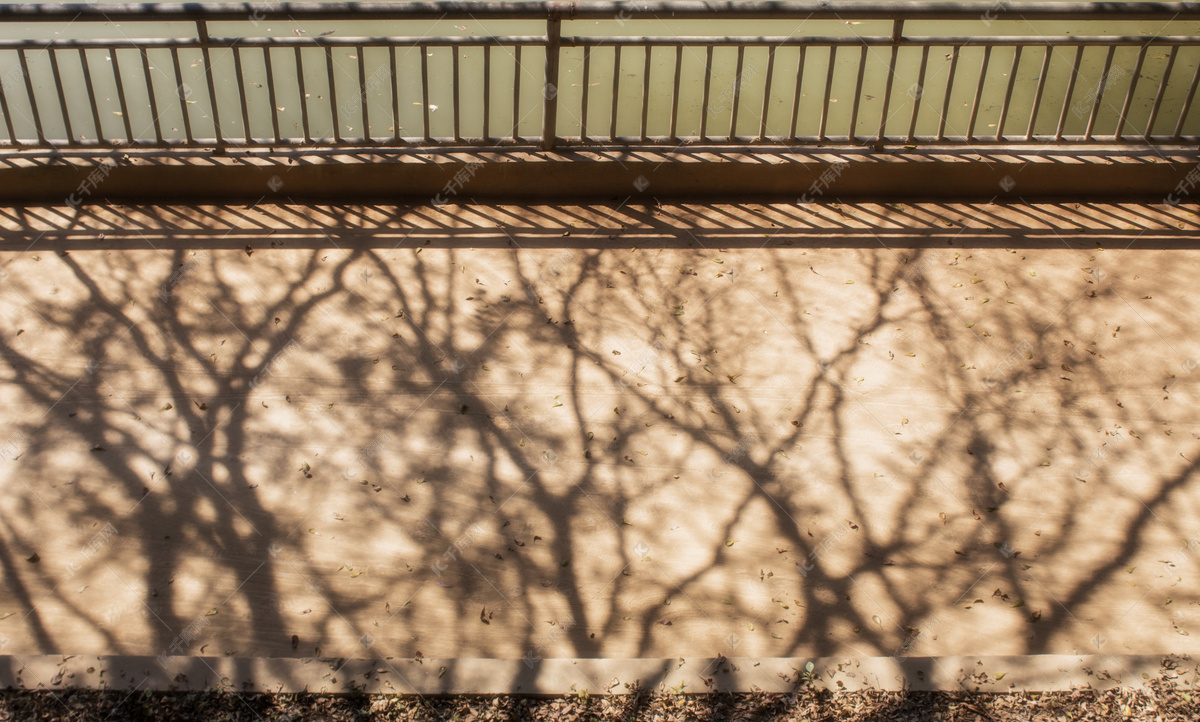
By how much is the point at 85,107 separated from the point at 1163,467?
1055 centimetres

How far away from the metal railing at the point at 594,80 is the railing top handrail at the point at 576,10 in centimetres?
2

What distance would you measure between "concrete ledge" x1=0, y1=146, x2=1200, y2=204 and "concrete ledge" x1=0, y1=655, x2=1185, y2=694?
440cm

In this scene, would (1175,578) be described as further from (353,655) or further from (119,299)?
(119,299)

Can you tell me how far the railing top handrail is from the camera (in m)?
6.65

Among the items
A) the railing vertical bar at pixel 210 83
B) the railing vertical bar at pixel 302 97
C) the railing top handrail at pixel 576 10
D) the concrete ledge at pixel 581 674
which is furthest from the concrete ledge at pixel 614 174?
the concrete ledge at pixel 581 674

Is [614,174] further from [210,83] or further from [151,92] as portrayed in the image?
[151,92]

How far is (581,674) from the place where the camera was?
4164 millimetres

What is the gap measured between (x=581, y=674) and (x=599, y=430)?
5.97ft

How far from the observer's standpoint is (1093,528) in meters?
5.18

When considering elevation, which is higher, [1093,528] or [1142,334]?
[1142,334]

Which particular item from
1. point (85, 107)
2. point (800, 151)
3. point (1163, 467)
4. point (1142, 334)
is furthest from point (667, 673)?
point (85, 107)

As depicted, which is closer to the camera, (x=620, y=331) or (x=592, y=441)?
(x=592, y=441)

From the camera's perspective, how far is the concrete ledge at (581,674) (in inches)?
159

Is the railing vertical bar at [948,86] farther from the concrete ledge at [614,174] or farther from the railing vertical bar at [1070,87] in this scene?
the railing vertical bar at [1070,87]
